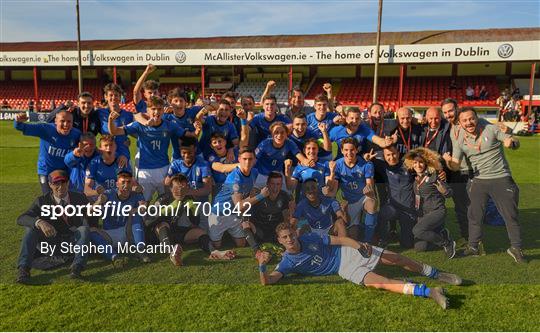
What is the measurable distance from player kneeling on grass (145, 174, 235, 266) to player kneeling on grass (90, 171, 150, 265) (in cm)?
17

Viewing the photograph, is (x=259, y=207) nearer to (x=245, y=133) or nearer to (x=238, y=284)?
(x=238, y=284)

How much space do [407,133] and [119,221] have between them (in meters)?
3.83

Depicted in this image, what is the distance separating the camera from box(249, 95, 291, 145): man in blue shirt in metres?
6.17

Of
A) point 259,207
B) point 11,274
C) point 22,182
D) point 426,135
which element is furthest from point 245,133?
point 22,182

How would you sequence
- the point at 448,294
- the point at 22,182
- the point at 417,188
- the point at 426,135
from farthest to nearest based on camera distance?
the point at 22,182 < the point at 426,135 < the point at 417,188 < the point at 448,294

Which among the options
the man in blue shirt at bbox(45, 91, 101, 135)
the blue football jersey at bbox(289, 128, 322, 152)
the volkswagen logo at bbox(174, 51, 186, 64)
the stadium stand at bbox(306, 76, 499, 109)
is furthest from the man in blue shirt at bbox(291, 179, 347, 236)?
the volkswagen logo at bbox(174, 51, 186, 64)

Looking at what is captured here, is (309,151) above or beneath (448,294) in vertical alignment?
above

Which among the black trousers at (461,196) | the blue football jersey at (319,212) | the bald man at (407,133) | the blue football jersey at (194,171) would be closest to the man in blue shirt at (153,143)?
the blue football jersey at (194,171)

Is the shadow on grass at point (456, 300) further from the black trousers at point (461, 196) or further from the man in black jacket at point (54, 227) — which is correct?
the man in black jacket at point (54, 227)

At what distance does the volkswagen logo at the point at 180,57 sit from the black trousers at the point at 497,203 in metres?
25.8

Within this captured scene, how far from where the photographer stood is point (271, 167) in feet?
18.7

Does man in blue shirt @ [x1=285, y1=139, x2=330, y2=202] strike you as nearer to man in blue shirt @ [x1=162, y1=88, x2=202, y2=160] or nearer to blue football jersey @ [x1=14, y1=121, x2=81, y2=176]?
man in blue shirt @ [x1=162, y1=88, x2=202, y2=160]

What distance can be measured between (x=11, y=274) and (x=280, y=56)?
24.3m

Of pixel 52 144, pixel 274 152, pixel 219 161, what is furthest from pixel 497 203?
pixel 52 144
